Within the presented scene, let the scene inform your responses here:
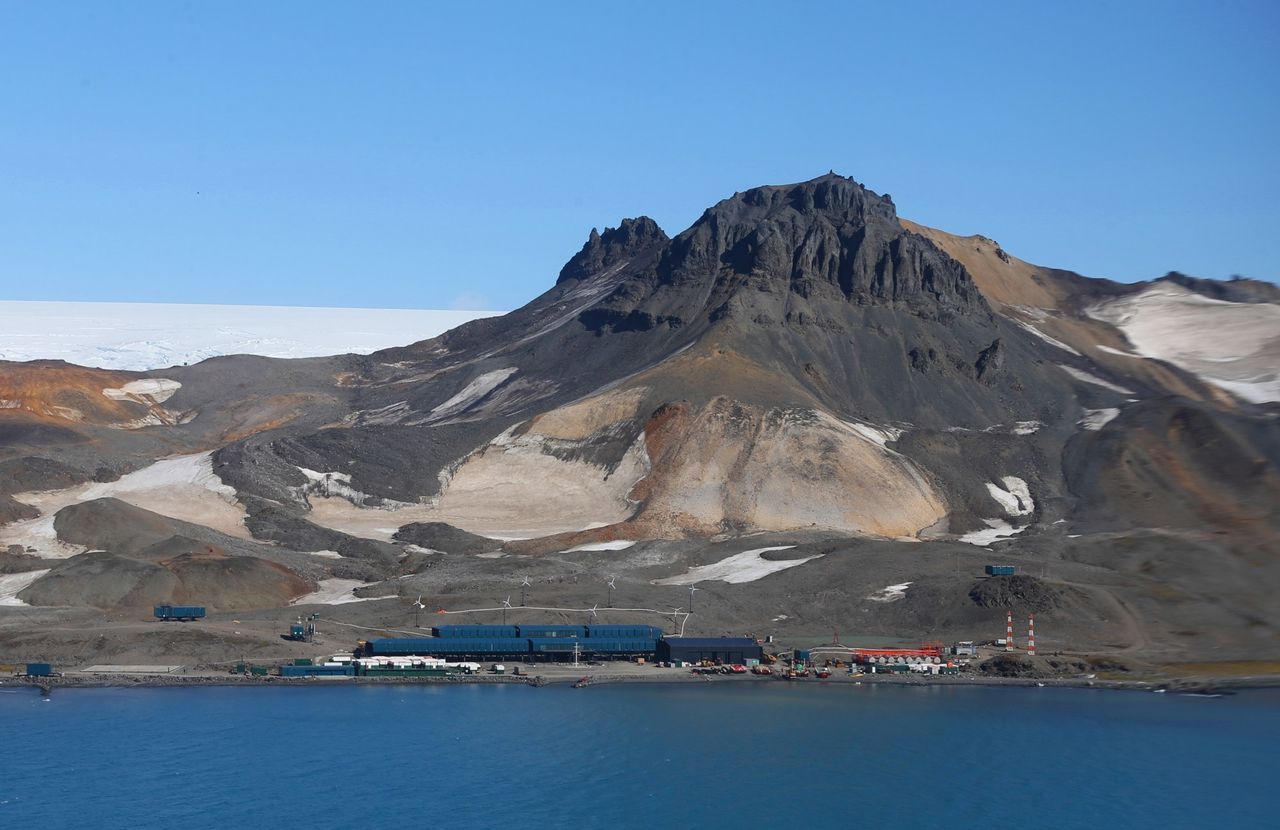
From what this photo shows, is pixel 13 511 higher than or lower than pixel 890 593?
higher

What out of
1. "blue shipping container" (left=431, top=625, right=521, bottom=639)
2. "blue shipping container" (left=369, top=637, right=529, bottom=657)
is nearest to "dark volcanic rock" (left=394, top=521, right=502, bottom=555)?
"blue shipping container" (left=431, top=625, right=521, bottom=639)

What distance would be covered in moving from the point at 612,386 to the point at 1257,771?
11281 centimetres

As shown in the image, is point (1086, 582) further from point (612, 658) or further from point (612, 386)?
point (612, 386)

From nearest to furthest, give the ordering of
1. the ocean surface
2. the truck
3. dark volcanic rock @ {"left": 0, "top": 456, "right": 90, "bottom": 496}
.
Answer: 1. the ocean surface
2. the truck
3. dark volcanic rock @ {"left": 0, "top": 456, "right": 90, "bottom": 496}

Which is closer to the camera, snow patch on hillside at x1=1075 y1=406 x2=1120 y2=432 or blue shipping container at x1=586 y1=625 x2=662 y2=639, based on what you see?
blue shipping container at x1=586 y1=625 x2=662 y2=639

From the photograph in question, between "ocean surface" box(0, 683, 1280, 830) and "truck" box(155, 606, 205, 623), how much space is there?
18.8 m

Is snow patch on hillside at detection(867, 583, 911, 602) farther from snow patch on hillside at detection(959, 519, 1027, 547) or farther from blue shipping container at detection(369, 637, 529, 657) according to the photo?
blue shipping container at detection(369, 637, 529, 657)

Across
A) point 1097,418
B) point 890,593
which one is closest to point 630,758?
point 890,593

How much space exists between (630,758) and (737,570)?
5832 centimetres

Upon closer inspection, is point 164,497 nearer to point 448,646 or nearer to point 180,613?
point 180,613

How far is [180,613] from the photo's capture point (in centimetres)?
12175

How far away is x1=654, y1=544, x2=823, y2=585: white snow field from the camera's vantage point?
13925 centimetres

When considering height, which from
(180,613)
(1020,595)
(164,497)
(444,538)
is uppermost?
(164,497)

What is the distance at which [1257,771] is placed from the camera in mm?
84312
